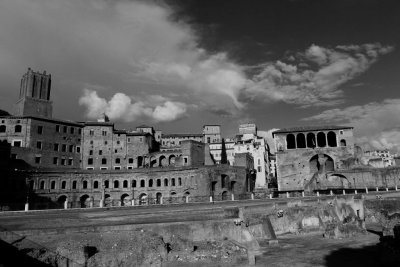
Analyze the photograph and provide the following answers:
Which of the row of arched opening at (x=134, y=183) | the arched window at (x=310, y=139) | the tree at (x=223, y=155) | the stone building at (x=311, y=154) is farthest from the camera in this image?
the tree at (x=223, y=155)

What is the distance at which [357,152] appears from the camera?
2559 inches

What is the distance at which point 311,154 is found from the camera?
2598 inches

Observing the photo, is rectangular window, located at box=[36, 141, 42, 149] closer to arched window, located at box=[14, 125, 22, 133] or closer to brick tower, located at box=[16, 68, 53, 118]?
arched window, located at box=[14, 125, 22, 133]

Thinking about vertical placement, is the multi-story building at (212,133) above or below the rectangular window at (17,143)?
above

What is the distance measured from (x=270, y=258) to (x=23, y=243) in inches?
548

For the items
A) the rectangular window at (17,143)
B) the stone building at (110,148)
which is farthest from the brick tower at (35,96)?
the stone building at (110,148)

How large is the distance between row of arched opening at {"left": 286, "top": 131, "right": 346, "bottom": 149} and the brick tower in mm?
55187

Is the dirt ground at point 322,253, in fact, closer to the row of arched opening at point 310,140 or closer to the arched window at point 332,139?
the row of arched opening at point 310,140

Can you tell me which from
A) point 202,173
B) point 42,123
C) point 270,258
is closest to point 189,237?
point 270,258

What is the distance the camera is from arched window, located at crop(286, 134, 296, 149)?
69.1 meters

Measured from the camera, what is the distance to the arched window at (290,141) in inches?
2719

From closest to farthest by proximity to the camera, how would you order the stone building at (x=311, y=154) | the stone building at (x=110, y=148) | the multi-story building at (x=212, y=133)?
the stone building at (x=311, y=154)
the stone building at (x=110, y=148)
the multi-story building at (x=212, y=133)

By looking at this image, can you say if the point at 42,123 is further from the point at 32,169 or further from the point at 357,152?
the point at 357,152

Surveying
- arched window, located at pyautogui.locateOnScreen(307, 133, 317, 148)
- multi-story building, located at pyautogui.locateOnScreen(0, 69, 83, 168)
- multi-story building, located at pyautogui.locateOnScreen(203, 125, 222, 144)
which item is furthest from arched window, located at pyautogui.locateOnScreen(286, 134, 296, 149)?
multi-story building, located at pyautogui.locateOnScreen(203, 125, 222, 144)
